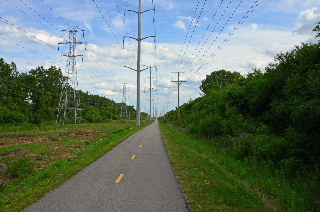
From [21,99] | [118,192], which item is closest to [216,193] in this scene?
[118,192]

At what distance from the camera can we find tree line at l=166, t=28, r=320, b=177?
1209 cm

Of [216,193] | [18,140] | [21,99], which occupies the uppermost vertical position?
[21,99]

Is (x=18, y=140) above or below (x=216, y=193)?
above

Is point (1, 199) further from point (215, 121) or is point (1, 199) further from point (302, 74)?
point (215, 121)

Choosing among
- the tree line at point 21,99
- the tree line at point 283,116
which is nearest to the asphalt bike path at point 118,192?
the tree line at point 283,116

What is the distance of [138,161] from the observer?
45.4 ft

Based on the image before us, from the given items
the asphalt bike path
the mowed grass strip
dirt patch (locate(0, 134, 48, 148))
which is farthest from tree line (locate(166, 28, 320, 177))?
dirt patch (locate(0, 134, 48, 148))

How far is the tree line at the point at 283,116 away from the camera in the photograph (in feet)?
39.7

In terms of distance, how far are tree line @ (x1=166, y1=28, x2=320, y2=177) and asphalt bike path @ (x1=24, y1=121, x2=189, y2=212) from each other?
5587mm

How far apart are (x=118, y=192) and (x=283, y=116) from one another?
1176 cm

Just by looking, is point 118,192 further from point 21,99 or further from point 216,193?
point 21,99

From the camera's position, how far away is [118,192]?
7918mm

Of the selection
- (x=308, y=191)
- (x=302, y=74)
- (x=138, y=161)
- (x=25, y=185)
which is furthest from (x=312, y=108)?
(x=25, y=185)

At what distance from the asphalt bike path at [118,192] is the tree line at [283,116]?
5.59 metres
